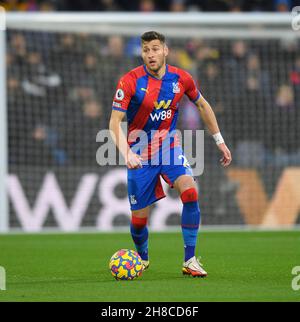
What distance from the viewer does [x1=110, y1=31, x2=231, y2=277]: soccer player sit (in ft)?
28.3

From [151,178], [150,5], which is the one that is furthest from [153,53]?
[150,5]

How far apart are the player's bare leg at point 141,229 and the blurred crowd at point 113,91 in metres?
6.90

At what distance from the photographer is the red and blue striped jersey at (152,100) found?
28.8ft

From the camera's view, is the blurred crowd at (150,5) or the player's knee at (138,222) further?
the blurred crowd at (150,5)

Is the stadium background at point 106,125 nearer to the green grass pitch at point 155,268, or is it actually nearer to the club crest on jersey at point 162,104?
the green grass pitch at point 155,268

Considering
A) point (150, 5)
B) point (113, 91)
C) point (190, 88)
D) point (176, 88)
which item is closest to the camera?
point (176, 88)

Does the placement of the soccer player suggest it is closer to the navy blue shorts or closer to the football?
the navy blue shorts

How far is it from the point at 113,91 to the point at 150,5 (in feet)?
9.96

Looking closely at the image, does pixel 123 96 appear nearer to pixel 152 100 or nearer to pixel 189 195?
pixel 152 100

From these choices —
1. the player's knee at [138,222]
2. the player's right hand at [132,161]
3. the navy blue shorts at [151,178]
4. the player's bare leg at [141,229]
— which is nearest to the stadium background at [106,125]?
the player's bare leg at [141,229]

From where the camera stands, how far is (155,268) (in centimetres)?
952

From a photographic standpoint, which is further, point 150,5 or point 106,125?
point 150,5

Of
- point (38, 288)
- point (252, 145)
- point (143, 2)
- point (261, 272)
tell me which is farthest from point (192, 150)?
point (38, 288)

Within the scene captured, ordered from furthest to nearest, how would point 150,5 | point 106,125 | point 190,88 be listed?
1. point 150,5
2. point 106,125
3. point 190,88
